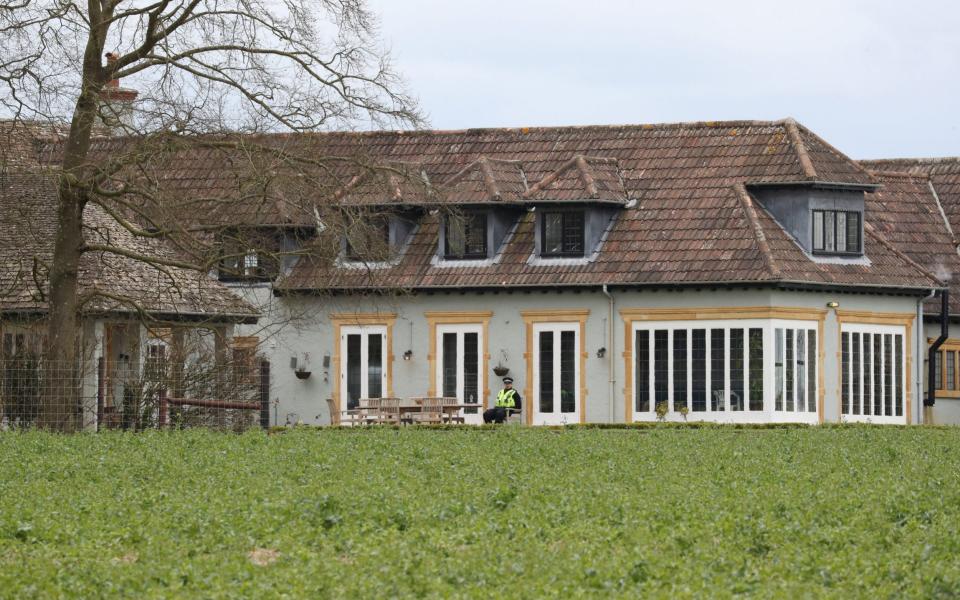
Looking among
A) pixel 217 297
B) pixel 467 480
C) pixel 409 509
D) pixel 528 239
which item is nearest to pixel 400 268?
pixel 528 239

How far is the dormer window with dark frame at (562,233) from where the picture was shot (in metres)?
41.2

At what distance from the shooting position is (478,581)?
13.5 meters

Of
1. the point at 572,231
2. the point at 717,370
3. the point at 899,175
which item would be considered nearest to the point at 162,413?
the point at 572,231

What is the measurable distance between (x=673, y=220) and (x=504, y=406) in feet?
19.3

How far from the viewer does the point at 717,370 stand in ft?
130

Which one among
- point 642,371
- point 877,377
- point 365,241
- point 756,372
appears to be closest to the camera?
point 365,241

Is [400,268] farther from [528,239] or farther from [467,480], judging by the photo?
[467,480]

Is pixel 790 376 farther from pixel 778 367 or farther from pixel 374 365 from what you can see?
pixel 374 365

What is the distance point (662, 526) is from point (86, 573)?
5144 millimetres

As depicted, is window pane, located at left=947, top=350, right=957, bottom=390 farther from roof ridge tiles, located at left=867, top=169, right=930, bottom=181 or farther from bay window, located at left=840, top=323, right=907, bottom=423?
roof ridge tiles, located at left=867, top=169, right=930, bottom=181

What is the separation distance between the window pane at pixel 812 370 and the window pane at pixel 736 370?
167cm

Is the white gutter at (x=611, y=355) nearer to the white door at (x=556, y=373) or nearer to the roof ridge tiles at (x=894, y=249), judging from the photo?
the white door at (x=556, y=373)

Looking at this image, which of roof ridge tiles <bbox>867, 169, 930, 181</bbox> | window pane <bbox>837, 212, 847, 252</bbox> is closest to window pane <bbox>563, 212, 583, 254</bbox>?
window pane <bbox>837, 212, 847, 252</bbox>

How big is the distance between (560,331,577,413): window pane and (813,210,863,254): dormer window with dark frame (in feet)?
18.7
